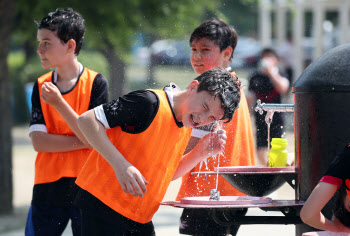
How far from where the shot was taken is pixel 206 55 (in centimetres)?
441

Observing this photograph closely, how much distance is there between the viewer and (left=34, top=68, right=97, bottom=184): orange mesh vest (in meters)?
4.20

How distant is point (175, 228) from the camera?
729cm

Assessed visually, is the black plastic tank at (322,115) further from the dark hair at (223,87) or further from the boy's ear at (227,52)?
the boy's ear at (227,52)

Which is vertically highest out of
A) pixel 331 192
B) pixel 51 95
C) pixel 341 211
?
pixel 51 95

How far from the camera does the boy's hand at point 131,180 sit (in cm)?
328

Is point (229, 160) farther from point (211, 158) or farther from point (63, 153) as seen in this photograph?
point (63, 153)

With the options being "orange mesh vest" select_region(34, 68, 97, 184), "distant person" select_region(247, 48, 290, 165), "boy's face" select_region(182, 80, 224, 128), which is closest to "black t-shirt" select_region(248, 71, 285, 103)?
"distant person" select_region(247, 48, 290, 165)

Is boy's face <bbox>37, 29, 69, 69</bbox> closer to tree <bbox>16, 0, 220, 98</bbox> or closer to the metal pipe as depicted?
the metal pipe

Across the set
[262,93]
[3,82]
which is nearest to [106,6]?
[3,82]

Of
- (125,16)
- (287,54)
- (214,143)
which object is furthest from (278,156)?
(287,54)

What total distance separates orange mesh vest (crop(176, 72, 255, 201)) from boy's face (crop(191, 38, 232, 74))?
0.31 m

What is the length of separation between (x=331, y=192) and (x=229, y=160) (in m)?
1.19

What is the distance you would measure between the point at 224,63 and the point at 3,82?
4403 millimetres

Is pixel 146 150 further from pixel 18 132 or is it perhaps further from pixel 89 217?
pixel 18 132
